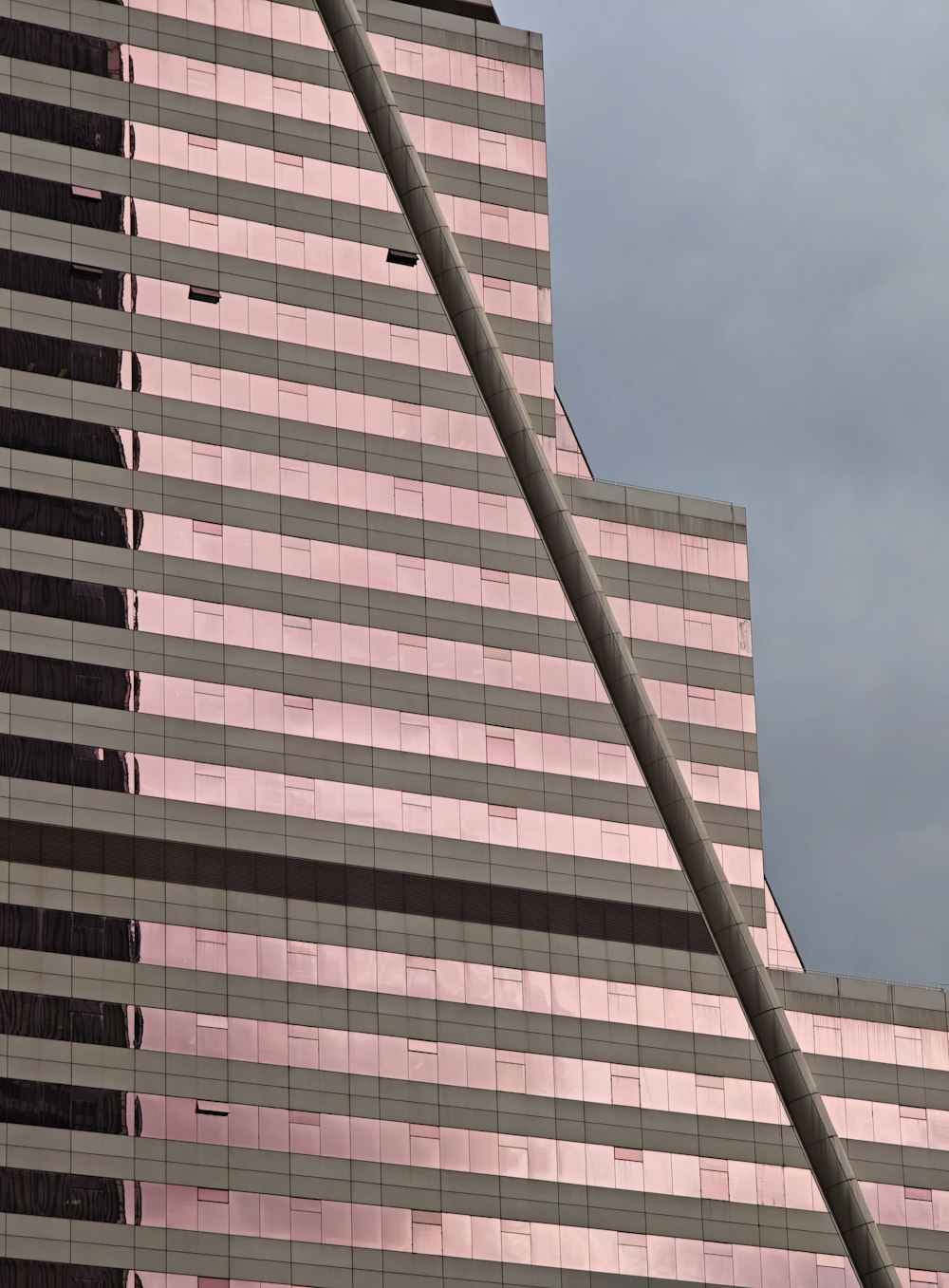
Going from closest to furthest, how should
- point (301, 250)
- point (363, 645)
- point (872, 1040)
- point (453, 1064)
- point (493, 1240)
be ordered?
point (493, 1240), point (453, 1064), point (363, 645), point (301, 250), point (872, 1040)

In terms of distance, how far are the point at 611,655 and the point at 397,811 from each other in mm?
14465

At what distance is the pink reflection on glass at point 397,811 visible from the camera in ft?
468

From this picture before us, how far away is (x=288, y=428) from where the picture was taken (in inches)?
6004

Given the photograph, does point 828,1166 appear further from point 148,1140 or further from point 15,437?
point 15,437

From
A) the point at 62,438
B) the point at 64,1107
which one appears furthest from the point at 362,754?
the point at 64,1107

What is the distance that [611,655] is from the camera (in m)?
152

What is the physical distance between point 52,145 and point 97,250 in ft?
20.3

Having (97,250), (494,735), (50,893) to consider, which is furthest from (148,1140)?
(97,250)

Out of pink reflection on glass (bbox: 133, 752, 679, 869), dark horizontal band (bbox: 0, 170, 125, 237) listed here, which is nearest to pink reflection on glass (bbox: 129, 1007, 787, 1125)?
pink reflection on glass (bbox: 133, 752, 679, 869)

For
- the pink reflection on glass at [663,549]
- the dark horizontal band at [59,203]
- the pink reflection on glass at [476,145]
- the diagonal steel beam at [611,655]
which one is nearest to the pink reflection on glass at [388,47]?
the diagonal steel beam at [611,655]

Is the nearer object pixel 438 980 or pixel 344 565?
pixel 438 980

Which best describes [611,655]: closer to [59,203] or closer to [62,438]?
[62,438]

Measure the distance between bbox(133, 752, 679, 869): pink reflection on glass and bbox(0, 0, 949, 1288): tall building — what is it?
230mm

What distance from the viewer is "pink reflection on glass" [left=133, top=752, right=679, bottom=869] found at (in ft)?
468
